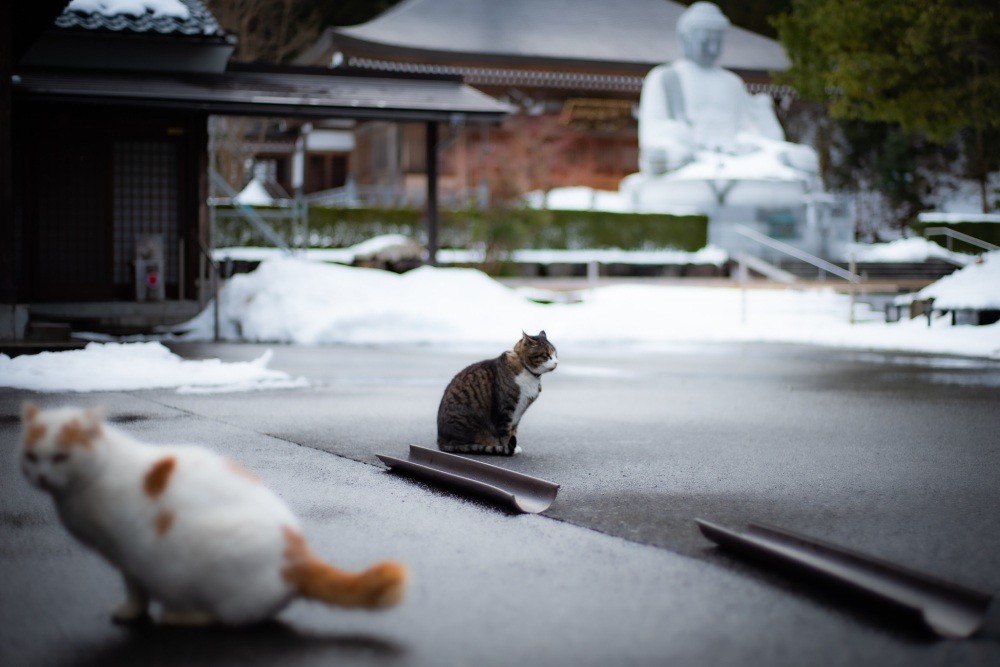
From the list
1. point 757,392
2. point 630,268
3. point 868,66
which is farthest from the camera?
point 630,268

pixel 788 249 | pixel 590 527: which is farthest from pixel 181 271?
pixel 788 249

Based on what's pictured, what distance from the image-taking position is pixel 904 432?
834cm

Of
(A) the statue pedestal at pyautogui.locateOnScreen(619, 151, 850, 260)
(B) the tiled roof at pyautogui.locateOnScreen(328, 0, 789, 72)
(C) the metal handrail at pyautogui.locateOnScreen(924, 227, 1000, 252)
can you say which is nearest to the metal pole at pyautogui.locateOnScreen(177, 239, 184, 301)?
(B) the tiled roof at pyautogui.locateOnScreen(328, 0, 789, 72)

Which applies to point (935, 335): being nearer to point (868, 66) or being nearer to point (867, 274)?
point (868, 66)

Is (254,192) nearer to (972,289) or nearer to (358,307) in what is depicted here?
(358,307)

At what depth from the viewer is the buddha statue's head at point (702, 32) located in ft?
117

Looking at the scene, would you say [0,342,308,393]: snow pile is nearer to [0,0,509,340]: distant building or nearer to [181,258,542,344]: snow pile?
[181,258,542,344]: snow pile

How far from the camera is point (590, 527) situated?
16.6ft

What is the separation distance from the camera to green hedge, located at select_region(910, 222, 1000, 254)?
35469mm

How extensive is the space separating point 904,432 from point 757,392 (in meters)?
2.82

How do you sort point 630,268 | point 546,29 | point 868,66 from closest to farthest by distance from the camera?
1. point 868,66
2. point 630,268
3. point 546,29

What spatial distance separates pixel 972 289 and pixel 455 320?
8.31 m

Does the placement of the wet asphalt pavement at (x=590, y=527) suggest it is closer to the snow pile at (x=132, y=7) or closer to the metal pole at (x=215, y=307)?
the metal pole at (x=215, y=307)

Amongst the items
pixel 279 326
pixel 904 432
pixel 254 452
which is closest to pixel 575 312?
pixel 279 326
